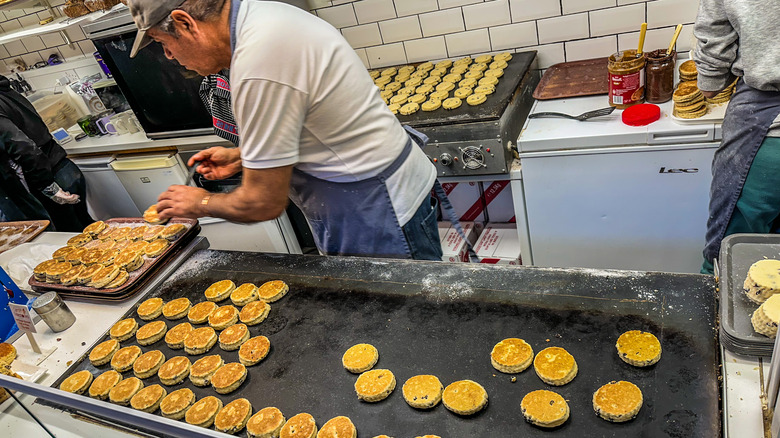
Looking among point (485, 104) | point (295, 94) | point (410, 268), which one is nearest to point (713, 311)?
point (410, 268)

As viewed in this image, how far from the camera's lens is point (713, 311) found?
123cm

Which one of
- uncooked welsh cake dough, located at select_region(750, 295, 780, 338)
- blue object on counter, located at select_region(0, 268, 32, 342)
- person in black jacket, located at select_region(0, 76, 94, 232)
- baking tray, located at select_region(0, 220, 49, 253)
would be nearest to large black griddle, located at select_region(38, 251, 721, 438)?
uncooked welsh cake dough, located at select_region(750, 295, 780, 338)

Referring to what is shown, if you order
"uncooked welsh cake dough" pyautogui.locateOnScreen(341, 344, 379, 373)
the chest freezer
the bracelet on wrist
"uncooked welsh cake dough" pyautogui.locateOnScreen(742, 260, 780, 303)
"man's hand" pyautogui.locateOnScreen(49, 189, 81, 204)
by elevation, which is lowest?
the chest freezer

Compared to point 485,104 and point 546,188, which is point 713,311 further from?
point 485,104

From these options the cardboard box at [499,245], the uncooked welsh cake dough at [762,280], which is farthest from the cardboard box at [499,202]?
the uncooked welsh cake dough at [762,280]

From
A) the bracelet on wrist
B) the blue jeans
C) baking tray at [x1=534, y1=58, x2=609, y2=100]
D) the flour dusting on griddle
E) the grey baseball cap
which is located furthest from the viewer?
baking tray at [x1=534, y1=58, x2=609, y2=100]

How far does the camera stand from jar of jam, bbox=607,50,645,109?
7.31 feet

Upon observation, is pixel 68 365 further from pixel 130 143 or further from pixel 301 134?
pixel 130 143

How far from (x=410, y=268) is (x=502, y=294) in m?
0.35

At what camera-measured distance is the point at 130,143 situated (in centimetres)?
358

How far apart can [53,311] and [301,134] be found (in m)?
1.19

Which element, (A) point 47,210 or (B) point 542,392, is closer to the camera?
(B) point 542,392

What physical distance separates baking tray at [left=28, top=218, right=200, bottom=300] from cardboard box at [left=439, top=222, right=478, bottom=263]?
1.48 m

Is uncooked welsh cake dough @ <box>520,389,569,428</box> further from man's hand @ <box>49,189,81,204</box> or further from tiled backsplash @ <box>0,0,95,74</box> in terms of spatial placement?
tiled backsplash @ <box>0,0,95,74</box>
